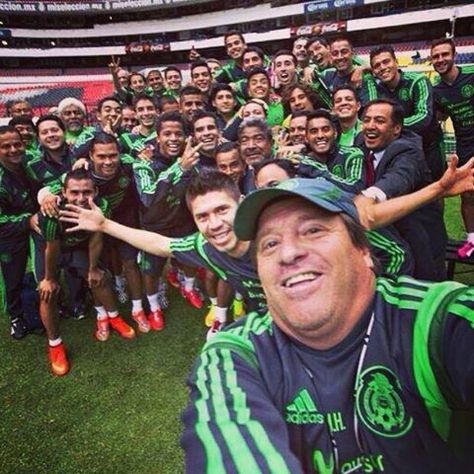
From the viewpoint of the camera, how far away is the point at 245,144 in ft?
13.4

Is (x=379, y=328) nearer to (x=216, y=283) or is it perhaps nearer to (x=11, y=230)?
(x=216, y=283)

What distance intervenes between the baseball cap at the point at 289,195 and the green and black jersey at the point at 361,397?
1.10 ft

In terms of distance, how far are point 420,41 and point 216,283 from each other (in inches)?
1473

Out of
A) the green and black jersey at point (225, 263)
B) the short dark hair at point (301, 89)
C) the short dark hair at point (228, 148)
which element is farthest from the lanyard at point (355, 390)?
the short dark hair at point (301, 89)

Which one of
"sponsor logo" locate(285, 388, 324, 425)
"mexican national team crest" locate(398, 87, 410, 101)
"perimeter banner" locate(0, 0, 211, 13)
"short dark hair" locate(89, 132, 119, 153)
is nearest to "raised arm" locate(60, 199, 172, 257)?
"short dark hair" locate(89, 132, 119, 153)

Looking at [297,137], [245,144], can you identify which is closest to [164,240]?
[245,144]

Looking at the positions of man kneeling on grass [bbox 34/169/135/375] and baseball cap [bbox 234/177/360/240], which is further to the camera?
man kneeling on grass [bbox 34/169/135/375]

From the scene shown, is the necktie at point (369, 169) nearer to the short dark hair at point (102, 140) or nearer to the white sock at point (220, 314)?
the white sock at point (220, 314)

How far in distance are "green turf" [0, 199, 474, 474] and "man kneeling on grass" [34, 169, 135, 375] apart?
0.56 ft

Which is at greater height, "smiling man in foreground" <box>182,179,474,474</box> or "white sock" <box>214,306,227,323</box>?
"smiling man in foreground" <box>182,179,474,474</box>

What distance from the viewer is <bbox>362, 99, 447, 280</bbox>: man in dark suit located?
3113 mm

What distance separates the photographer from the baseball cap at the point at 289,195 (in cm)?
136

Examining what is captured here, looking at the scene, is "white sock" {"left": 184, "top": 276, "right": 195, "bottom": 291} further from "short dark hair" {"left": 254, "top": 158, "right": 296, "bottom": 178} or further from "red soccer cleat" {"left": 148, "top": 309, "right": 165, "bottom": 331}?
"short dark hair" {"left": 254, "top": 158, "right": 296, "bottom": 178}

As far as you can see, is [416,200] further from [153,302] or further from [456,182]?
[153,302]
